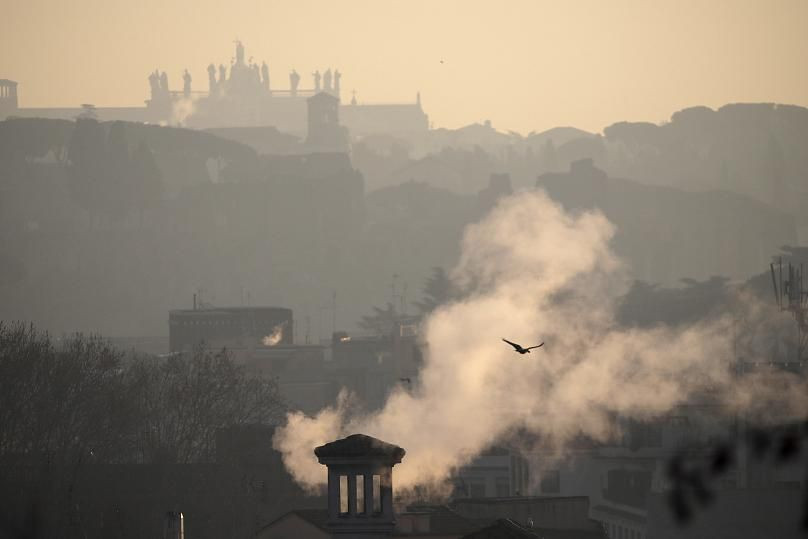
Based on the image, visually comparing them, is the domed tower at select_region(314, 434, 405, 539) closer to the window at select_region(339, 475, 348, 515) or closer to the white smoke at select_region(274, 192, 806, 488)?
the window at select_region(339, 475, 348, 515)

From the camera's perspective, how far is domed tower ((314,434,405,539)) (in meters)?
32.1

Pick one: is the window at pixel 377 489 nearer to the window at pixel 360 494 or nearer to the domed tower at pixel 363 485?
the domed tower at pixel 363 485

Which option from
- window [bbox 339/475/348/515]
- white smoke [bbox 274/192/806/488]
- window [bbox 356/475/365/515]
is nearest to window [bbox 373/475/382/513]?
window [bbox 356/475/365/515]

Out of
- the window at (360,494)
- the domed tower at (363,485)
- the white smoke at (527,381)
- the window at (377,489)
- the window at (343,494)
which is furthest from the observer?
the white smoke at (527,381)

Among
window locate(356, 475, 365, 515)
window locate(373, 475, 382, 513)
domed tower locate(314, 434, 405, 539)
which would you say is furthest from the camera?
window locate(373, 475, 382, 513)

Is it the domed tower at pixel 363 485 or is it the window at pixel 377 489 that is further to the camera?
the window at pixel 377 489

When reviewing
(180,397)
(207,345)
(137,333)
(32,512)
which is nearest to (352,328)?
(137,333)

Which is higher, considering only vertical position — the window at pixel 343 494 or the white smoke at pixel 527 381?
the white smoke at pixel 527 381

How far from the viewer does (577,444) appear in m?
53.7

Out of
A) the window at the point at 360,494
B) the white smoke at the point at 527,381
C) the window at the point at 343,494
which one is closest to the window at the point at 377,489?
the window at the point at 360,494

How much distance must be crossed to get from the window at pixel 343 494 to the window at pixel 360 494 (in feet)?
0.49

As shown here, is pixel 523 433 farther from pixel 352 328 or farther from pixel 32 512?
pixel 352 328

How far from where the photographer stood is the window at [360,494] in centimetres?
3247

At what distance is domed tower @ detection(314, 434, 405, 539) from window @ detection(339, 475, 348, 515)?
0.17 ft
